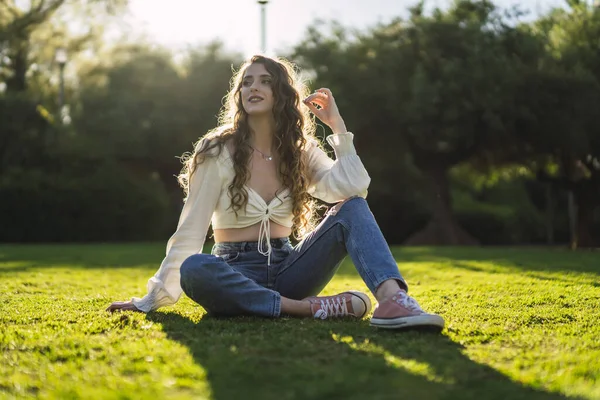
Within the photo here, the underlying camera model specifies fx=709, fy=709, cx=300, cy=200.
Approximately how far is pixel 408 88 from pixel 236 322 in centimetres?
1499

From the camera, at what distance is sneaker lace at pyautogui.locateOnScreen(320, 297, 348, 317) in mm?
4047

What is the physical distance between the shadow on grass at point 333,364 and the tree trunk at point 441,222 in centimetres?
1639

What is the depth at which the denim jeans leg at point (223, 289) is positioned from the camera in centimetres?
372

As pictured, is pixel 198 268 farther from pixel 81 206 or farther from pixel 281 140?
pixel 81 206

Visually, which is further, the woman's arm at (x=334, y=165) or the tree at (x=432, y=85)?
the tree at (x=432, y=85)

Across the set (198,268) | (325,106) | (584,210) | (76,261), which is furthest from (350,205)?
(584,210)

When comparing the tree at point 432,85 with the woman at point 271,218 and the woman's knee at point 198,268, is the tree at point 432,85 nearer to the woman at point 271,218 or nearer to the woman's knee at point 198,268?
the woman at point 271,218

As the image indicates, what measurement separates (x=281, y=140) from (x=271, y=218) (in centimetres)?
53

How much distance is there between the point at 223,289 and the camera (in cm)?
379

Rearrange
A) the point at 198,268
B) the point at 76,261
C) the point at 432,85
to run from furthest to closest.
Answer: the point at 432,85 < the point at 76,261 < the point at 198,268

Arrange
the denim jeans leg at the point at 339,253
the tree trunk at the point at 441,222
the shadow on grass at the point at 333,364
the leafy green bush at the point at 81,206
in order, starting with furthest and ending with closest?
the tree trunk at the point at 441,222, the leafy green bush at the point at 81,206, the denim jeans leg at the point at 339,253, the shadow on grass at the point at 333,364

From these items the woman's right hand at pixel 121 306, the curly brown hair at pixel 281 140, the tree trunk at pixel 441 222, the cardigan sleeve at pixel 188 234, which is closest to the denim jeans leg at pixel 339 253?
the curly brown hair at pixel 281 140

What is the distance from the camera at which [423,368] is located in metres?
2.73

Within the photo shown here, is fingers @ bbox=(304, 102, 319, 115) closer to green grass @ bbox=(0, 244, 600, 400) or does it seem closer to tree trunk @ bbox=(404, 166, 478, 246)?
green grass @ bbox=(0, 244, 600, 400)
